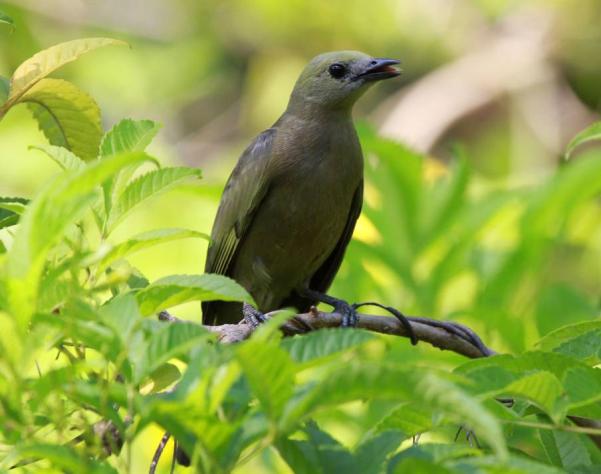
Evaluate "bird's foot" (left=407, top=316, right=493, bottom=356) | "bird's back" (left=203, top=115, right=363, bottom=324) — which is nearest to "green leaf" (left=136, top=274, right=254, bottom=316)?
"bird's foot" (left=407, top=316, right=493, bottom=356)

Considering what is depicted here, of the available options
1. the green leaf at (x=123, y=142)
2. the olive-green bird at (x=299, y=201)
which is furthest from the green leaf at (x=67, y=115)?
the olive-green bird at (x=299, y=201)

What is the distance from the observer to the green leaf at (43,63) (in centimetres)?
223

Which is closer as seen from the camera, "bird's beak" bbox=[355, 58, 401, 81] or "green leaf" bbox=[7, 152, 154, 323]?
"green leaf" bbox=[7, 152, 154, 323]

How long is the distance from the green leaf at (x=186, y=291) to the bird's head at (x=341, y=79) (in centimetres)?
283

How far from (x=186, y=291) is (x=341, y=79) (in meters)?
2.96

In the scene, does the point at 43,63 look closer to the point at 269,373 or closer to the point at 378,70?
the point at 269,373

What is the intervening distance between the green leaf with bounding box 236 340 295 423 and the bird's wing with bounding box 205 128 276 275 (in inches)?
114

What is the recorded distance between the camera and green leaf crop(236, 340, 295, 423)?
1.38m

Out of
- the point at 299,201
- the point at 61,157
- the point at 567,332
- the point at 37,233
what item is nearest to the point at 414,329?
the point at 567,332

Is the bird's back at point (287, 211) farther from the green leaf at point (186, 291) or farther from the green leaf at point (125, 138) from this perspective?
the green leaf at point (186, 291)

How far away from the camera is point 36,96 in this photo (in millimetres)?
2441

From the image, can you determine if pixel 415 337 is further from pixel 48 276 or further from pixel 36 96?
pixel 48 276

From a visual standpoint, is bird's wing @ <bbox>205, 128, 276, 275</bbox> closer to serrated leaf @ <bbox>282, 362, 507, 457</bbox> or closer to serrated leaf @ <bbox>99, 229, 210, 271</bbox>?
serrated leaf @ <bbox>99, 229, 210, 271</bbox>

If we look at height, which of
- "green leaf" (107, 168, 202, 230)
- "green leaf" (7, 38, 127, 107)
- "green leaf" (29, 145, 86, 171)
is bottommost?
"green leaf" (107, 168, 202, 230)
